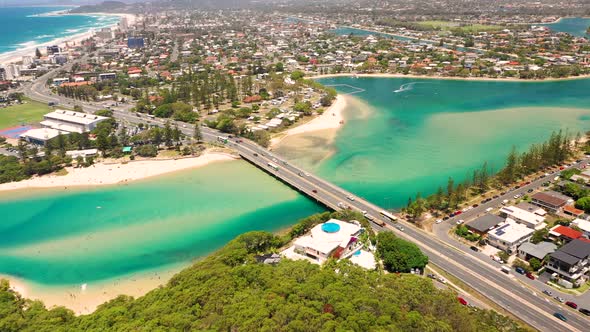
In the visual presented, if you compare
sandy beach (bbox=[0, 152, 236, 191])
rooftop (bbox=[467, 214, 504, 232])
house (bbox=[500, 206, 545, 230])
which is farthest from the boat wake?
rooftop (bbox=[467, 214, 504, 232])

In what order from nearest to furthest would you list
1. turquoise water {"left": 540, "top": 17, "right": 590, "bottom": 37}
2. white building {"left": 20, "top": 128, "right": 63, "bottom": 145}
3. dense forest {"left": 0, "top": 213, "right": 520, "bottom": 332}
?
dense forest {"left": 0, "top": 213, "right": 520, "bottom": 332}
white building {"left": 20, "top": 128, "right": 63, "bottom": 145}
turquoise water {"left": 540, "top": 17, "right": 590, "bottom": 37}

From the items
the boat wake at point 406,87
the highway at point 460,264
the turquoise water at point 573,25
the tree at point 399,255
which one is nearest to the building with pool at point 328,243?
the tree at point 399,255

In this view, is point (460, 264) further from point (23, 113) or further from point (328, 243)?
point (23, 113)

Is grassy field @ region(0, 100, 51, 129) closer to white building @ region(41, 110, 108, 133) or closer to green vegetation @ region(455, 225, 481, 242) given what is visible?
white building @ region(41, 110, 108, 133)

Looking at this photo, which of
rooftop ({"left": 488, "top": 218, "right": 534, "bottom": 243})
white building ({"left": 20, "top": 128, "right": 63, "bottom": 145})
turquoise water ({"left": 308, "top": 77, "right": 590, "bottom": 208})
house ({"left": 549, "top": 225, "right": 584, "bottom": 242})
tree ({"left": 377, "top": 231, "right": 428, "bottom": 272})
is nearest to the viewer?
tree ({"left": 377, "top": 231, "right": 428, "bottom": 272})

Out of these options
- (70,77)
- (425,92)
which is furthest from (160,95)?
(425,92)

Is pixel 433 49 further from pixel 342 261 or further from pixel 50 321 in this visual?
pixel 50 321
